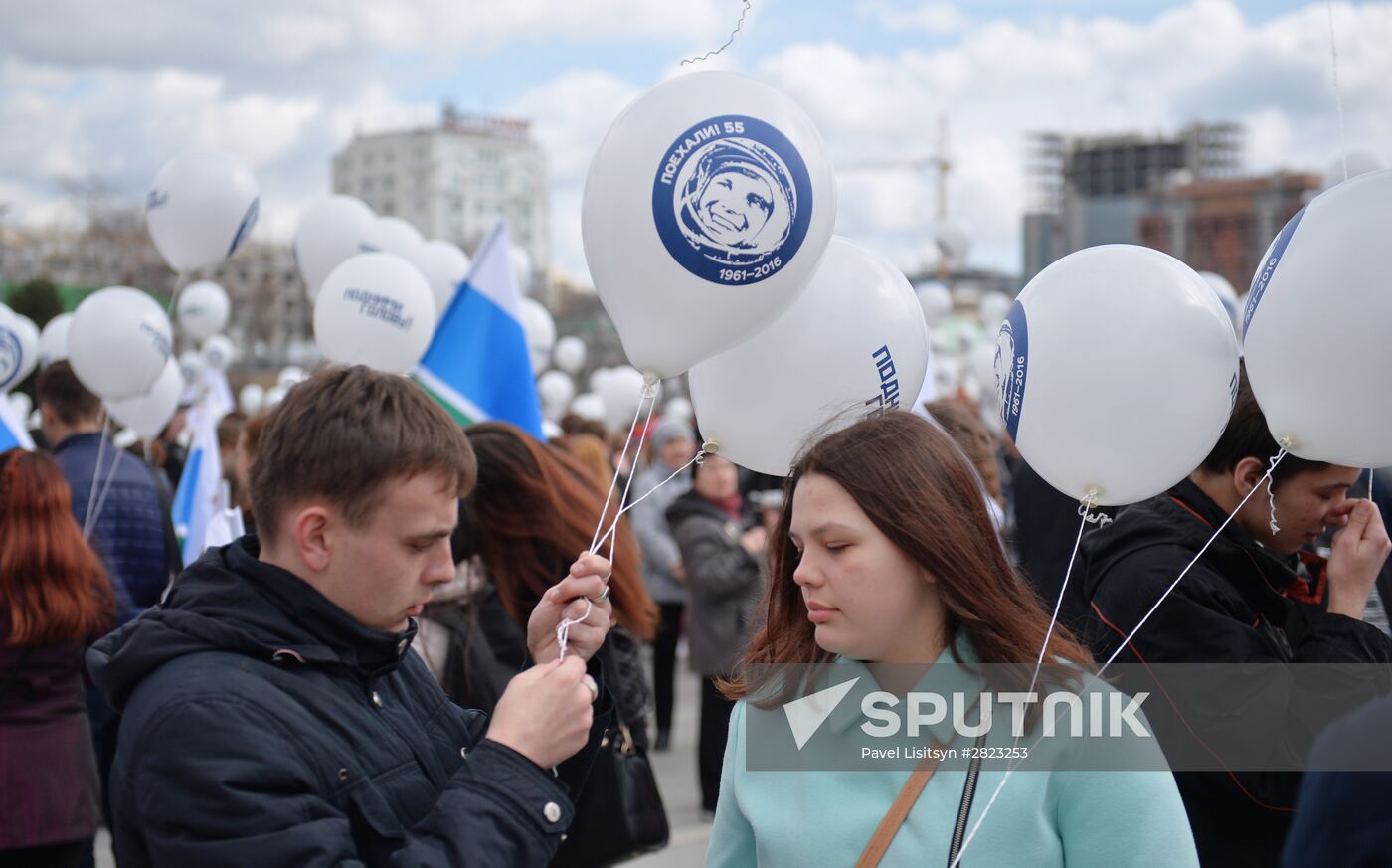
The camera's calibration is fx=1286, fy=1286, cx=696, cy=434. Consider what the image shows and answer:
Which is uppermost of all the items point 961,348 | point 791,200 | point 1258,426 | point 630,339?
point 791,200

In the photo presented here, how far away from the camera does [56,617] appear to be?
12.6 feet

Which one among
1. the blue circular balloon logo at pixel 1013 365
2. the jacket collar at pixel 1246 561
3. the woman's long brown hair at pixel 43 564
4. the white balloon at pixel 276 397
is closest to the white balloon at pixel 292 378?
the white balloon at pixel 276 397

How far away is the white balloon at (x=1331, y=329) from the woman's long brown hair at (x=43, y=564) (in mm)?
A: 3348

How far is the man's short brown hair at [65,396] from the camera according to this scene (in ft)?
18.1

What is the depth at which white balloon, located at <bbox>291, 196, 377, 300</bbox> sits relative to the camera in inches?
271

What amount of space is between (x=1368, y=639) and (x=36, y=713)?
3569 mm

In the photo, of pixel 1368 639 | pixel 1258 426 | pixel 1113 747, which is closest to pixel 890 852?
pixel 1113 747

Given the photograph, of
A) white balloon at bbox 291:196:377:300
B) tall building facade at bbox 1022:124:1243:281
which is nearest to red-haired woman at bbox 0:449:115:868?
white balloon at bbox 291:196:377:300

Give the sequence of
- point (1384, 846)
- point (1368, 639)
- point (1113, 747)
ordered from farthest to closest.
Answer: point (1368, 639), point (1113, 747), point (1384, 846)

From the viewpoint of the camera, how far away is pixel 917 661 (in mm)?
2080

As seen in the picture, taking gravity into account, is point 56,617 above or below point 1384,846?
below

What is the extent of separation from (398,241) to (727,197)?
535 centimetres

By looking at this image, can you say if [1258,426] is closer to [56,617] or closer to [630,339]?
[630,339]

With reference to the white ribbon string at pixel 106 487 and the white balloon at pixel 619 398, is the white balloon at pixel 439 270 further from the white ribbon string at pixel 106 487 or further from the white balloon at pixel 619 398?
the white balloon at pixel 619 398
